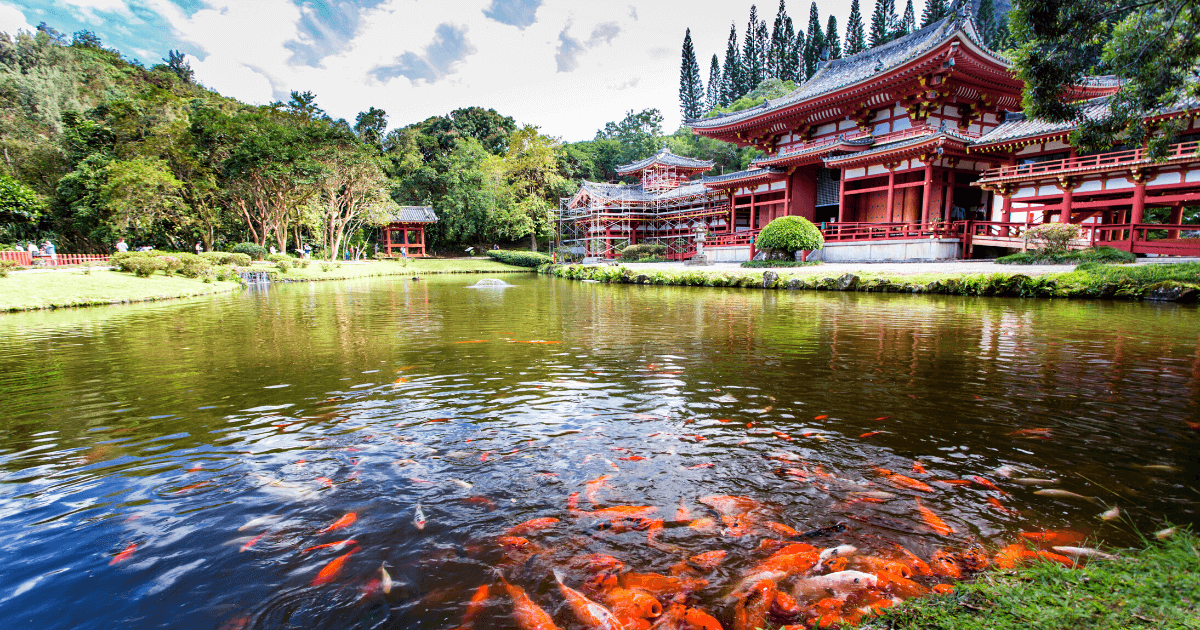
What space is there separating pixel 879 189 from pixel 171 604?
83.7ft

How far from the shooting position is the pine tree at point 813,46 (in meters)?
54.9

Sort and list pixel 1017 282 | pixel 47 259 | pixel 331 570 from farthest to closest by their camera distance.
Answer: pixel 47 259, pixel 1017 282, pixel 331 570

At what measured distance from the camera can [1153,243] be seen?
15.5m

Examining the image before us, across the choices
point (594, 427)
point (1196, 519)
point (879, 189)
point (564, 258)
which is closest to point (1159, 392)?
point (1196, 519)

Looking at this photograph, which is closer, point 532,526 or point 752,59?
point 532,526

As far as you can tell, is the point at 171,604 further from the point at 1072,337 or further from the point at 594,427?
the point at 1072,337

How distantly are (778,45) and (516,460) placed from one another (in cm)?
6858

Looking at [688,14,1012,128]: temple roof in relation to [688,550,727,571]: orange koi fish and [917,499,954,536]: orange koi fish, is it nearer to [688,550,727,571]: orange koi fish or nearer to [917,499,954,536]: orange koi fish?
[917,499,954,536]: orange koi fish

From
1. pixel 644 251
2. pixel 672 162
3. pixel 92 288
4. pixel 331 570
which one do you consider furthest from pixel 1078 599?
pixel 672 162

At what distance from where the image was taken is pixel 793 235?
21.6 m

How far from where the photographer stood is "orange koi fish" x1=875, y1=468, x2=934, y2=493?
308cm

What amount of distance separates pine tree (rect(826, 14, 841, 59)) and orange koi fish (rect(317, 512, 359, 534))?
61.8 meters

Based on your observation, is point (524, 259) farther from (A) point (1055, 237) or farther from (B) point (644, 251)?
(A) point (1055, 237)

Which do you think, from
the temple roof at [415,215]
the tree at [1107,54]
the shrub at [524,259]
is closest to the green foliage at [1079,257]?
the tree at [1107,54]
